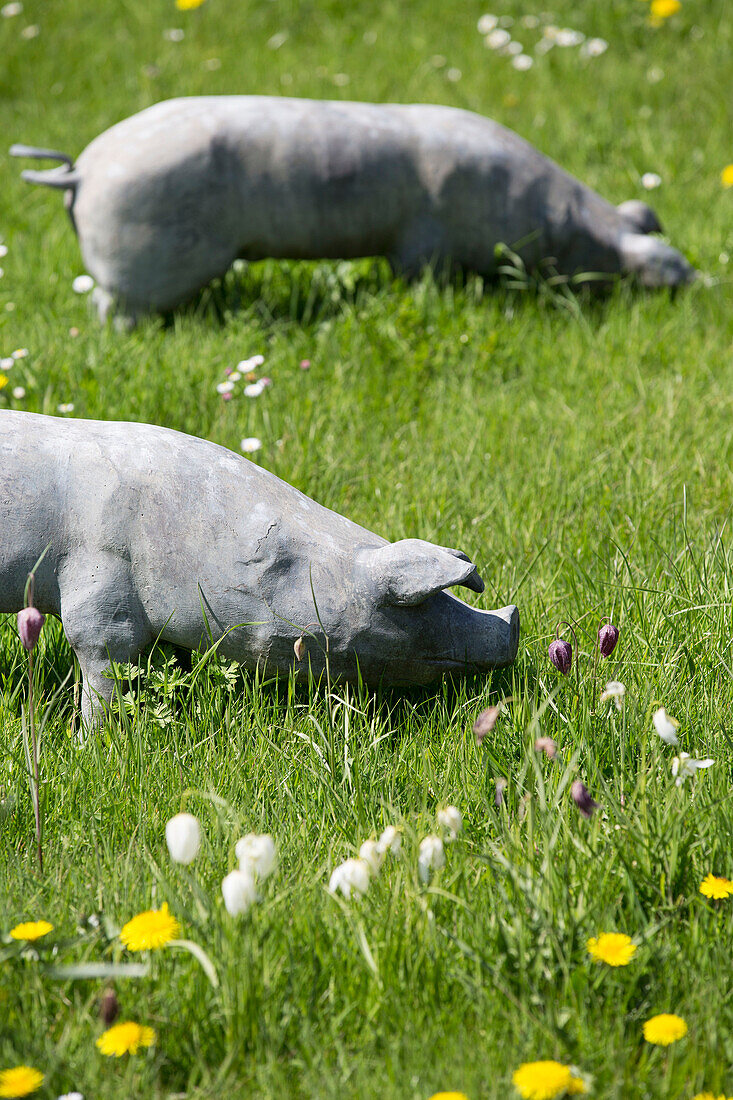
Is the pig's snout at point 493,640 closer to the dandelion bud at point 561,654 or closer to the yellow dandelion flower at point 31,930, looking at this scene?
the dandelion bud at point 561,654

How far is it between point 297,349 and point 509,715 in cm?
253

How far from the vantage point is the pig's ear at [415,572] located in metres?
2.21

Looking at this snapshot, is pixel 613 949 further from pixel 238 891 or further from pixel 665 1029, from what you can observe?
pixel 238 891

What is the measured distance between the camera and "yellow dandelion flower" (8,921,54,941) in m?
1.65

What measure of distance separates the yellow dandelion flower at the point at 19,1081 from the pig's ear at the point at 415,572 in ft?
3.76

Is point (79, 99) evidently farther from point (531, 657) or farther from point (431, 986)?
point (431, 986)

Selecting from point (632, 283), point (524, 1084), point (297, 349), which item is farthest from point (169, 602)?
point (632, 283)

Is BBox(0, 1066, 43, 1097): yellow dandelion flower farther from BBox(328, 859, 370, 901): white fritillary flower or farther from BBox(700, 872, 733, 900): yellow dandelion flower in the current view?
BBox(700, 872, 733, 900): yellow dandelion flower

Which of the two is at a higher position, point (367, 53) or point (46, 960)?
point (367, 53)

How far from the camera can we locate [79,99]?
7.51 metres

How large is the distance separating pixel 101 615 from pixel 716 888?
1.36 m

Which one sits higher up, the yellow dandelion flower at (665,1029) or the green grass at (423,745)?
the yellow dandelion flower at (665,1029)

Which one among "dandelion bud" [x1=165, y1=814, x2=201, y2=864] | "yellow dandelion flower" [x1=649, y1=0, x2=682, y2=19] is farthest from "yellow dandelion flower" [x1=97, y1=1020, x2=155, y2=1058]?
"yellow dandelion flower" [x1=649, y1=0, x2=682, y2=19]

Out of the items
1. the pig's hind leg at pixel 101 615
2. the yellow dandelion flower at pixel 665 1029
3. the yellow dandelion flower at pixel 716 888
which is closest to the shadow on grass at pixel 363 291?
the pig's hind leg at pixel 101 615
